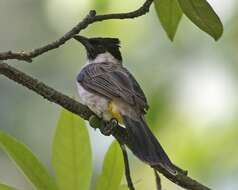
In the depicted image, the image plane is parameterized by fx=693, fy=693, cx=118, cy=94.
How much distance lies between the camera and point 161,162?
1861 mm

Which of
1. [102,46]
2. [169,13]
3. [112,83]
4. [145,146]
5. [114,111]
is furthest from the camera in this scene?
→ [102,46]

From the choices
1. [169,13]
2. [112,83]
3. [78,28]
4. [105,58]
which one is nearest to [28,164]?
[78,28]

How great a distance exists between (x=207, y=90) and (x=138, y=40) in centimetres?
114

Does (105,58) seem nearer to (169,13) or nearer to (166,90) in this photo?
(166,90)

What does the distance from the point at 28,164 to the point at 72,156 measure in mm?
129

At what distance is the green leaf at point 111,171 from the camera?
159 cm

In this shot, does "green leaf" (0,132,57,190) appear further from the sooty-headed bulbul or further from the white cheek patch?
the white cheek patch

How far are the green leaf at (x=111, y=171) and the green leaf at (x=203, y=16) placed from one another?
374 mm

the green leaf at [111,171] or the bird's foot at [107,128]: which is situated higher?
the bird's foot at [107,128]

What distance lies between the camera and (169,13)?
1.74 m

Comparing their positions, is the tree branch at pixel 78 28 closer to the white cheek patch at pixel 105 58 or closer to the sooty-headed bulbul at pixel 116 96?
the sooty-headed bulbul at pixel 116 96

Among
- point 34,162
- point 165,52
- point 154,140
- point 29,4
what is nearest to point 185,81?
point 165,52

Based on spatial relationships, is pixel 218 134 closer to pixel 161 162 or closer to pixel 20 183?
pixel 161 162

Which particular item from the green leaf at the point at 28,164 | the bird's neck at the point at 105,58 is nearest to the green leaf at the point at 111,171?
the green leaf at the point at 28,164
